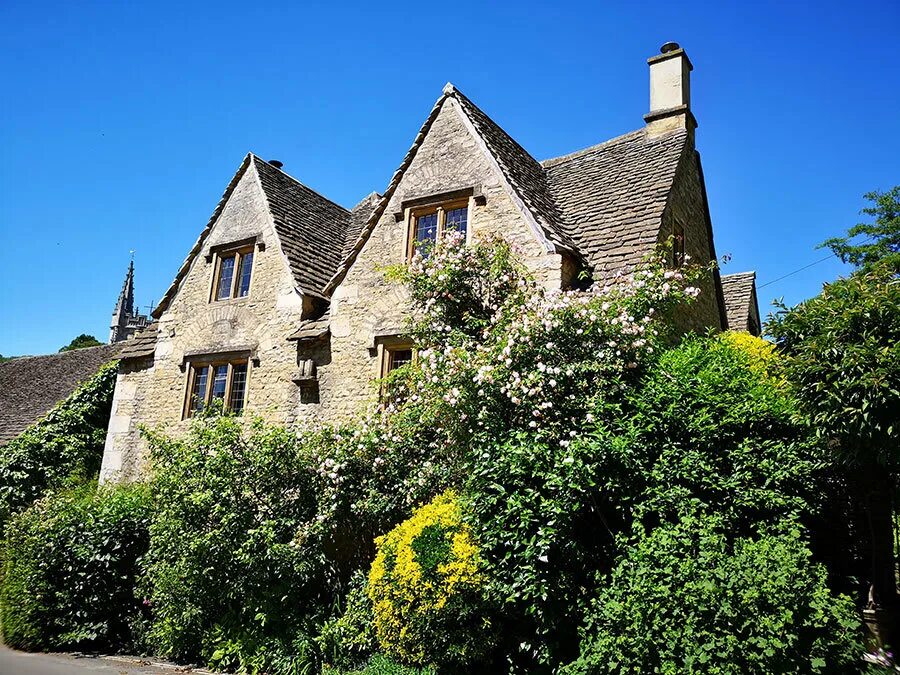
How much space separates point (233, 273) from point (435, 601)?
10.8m

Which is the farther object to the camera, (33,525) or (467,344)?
(33,525)

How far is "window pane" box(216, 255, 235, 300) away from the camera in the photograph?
15.9 metres

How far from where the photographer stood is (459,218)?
515 inches

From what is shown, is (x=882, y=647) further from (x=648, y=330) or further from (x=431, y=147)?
(x=431, y=147)

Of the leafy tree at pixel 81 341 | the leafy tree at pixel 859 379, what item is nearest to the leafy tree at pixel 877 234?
the leafy tree at pixel 859 379

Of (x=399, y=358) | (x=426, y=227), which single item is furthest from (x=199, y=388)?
(x=426, y=227)

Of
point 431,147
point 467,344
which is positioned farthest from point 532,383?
point 431,147

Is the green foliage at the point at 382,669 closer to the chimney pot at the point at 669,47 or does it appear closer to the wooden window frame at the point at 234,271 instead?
the wooden window frame at the point at 234,271

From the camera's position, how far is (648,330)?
30.3 feet

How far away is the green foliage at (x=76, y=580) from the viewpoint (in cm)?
1133

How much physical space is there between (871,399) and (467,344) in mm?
5188

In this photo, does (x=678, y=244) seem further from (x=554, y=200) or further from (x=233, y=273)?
(x=233, y=273)

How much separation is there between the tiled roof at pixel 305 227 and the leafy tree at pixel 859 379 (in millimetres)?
10280

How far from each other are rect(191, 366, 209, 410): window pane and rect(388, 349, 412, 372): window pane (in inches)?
208
